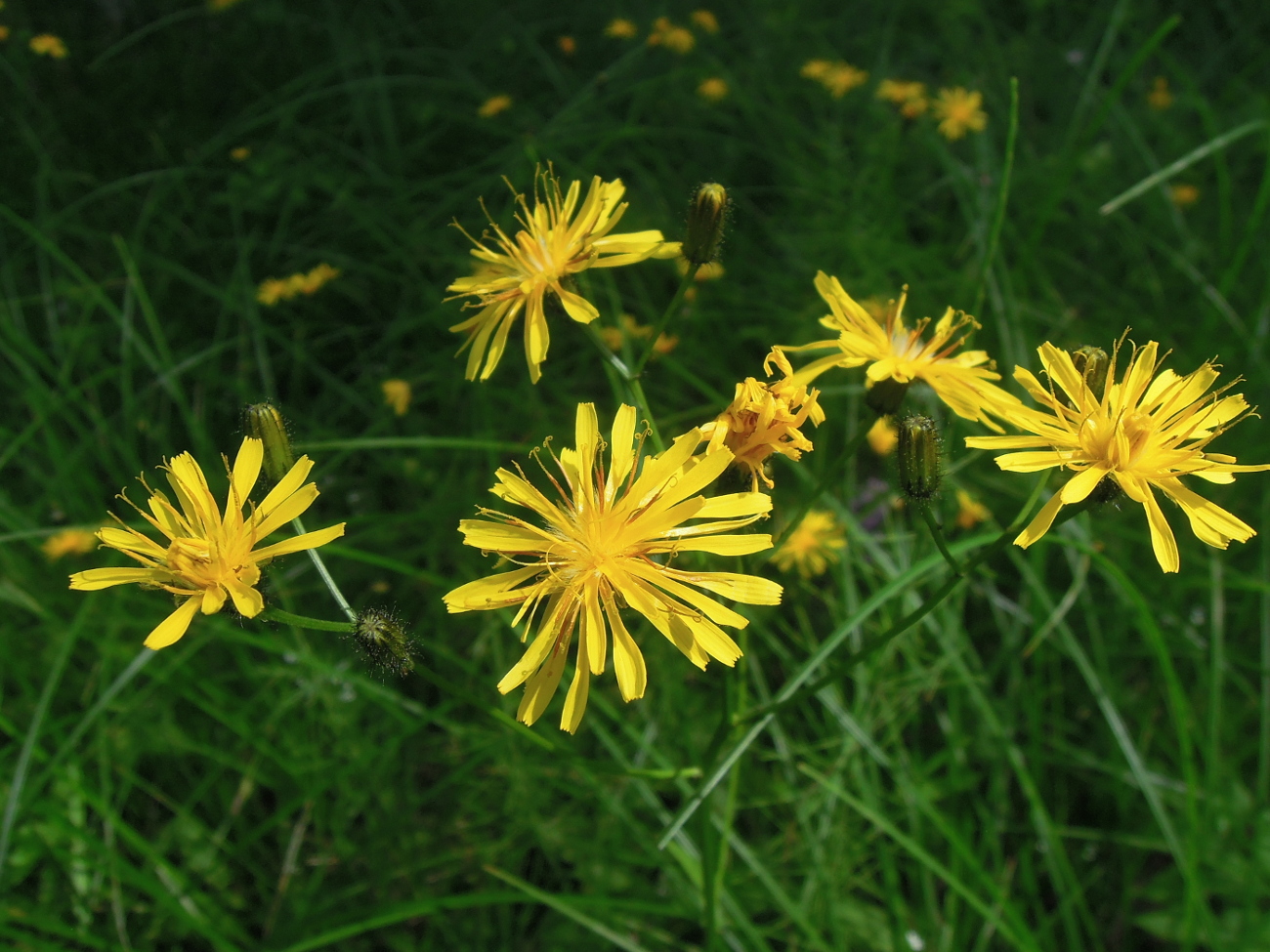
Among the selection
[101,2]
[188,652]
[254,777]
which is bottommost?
[254,777]

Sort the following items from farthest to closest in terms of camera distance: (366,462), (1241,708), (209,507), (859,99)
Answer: (859,99) < (366,462) < (1241,708) < (209,507)

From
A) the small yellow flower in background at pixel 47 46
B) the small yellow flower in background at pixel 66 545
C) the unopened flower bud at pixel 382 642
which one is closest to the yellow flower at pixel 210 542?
the unopened flower bud at pixel 382 642

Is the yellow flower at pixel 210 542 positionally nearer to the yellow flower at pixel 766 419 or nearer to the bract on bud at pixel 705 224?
the yellow flower at pixel 766 419

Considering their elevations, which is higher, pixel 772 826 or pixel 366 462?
pixel 366 462

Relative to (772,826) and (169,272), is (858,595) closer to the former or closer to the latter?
(772,826)

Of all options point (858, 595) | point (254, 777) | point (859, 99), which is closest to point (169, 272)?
point (254, 777)

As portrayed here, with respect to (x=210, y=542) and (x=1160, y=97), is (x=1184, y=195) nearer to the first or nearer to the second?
(x=1160, y=97)

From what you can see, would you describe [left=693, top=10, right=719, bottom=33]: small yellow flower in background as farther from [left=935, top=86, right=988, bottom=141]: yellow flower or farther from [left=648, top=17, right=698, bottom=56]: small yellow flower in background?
[left=935, top=86, right=988, bottom=141]: yellow flower
